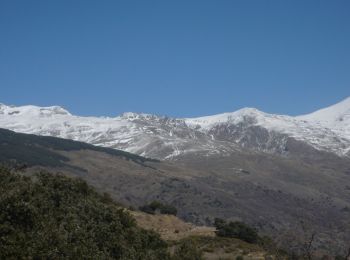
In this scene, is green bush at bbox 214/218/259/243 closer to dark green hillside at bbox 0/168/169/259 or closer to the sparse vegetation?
the sparse vegetation

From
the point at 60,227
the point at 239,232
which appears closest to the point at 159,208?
the point at 239,232

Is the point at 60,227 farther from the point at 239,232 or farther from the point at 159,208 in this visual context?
the point at 159,208

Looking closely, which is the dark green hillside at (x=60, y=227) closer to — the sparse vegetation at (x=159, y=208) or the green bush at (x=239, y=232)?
the green bush at (x=239, y=232)

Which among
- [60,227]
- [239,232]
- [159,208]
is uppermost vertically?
[60,227]

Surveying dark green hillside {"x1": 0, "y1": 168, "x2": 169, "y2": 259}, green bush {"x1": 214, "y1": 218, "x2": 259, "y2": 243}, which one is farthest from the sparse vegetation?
dark green hillside {"x1": 0, "y1": 168, "x2": 169, "y2": 259}

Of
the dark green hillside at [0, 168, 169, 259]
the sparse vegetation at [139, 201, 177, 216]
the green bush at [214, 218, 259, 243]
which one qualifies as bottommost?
the green bush at [214, 218, 259, 243]

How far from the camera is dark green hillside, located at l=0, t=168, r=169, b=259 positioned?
132 ft

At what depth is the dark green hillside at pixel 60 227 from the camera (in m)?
40.3

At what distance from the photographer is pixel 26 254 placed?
3819 centimetres

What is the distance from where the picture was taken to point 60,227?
47.9 metres

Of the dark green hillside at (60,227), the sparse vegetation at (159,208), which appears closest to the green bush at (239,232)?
the sparse vegetation at (159,208)

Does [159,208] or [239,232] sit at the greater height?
[159,208]

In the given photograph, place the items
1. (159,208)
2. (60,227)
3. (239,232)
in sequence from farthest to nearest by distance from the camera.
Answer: (159,208), (239,232), (60,227)

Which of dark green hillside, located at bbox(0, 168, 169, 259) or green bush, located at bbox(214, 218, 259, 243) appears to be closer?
dark green hillside, located at bbox(0, 168, 169, 259)
